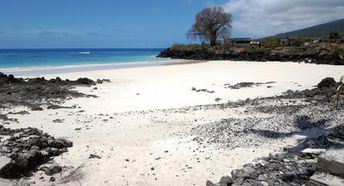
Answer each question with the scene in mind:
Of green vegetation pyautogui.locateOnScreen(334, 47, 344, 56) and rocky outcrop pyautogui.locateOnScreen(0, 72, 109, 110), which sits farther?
green vegetation pyautogui.locateOnScreen(334, 47, 344, 56)

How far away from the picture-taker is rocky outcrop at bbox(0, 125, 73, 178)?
23.2 feet

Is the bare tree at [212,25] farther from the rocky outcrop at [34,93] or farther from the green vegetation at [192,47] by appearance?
the rocky outcrop at [34,93]

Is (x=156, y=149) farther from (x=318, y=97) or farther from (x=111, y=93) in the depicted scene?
(x=111, y=93)

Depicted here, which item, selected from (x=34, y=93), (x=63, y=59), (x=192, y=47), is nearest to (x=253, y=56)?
(x=192, y=47)

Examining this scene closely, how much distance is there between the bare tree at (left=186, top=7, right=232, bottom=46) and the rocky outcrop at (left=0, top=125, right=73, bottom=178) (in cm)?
5943

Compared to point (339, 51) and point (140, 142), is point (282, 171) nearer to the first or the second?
point (140, 142)

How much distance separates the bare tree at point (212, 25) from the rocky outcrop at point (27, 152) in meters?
59.4

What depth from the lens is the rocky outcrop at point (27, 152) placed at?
707cm

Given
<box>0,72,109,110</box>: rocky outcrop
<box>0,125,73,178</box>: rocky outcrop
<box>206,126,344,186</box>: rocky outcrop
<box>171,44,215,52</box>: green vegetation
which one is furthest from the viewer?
<box>171,44,215,52</box>: green vegetation

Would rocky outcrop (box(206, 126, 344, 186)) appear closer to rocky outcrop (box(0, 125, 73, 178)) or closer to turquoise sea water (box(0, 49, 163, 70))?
rocky outcrop (box(0, 125, 73, 178))

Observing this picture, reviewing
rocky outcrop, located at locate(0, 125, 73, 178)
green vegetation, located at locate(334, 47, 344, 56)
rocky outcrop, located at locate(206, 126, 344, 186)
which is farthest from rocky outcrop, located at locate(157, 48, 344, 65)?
rocky outcrop, located at locate(0, 125, 73, 178)

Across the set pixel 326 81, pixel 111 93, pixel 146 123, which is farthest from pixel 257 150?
pixel 111 93

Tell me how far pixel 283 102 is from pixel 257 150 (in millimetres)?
6257

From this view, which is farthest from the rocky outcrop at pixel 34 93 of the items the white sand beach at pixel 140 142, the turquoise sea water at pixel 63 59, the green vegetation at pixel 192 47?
the green vegetation at pixel 192 47
